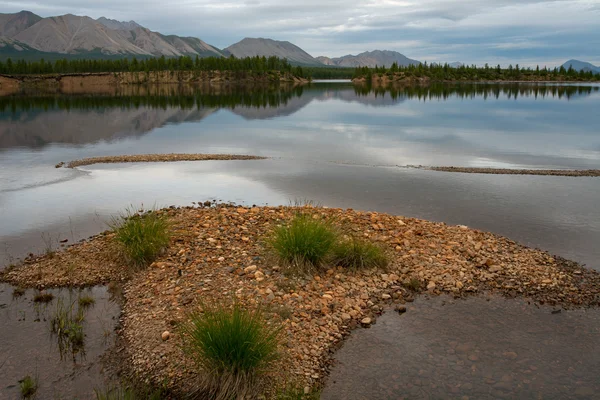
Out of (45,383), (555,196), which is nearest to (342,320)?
(45,383)

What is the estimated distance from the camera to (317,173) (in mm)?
26641

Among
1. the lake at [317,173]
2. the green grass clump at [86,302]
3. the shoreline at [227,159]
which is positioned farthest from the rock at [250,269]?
the shoreline at [227,159]

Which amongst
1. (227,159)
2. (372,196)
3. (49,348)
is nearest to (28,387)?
(49,348)

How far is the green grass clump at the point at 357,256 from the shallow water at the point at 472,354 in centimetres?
176

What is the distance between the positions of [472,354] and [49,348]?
8.29 m

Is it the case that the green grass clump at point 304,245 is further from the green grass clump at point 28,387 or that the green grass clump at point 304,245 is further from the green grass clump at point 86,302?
the green grass clump at point 28,387

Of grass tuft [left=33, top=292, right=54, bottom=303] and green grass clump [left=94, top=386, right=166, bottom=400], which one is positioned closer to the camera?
green grass clump [left=94, top=386, right=166, bottom=400]

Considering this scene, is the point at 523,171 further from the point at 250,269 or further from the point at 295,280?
the point at 250,269

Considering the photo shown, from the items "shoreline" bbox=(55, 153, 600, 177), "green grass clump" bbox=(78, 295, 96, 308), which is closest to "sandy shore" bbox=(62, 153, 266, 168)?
"shoreline" bbox=(55, 153, 600, 177)

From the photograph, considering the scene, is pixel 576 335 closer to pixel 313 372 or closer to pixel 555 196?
pixel 313 372

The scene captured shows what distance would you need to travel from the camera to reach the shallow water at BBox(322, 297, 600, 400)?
8242 mm

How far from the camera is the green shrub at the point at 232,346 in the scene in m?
7.95

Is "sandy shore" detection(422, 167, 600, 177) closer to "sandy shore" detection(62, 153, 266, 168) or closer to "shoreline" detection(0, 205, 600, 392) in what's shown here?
"sandy shore" detection(62, 153, 266, 168)

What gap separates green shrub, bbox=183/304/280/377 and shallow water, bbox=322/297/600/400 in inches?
52.0
